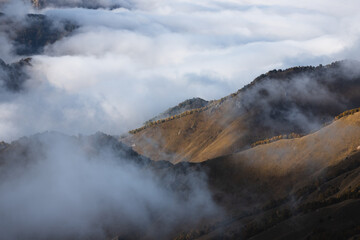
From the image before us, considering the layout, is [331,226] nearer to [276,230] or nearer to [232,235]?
[276,230]

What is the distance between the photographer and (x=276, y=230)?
144m

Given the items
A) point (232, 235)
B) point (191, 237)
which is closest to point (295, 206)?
point (232, 235)

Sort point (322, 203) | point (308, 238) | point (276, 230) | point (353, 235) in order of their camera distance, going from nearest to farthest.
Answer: point (353, 235) < point (308, 238) < point (276, 230) < point (322, 203)

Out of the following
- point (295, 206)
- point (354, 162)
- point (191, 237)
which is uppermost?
point (354, 162)

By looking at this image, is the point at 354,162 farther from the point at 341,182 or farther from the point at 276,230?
the point at 276,230

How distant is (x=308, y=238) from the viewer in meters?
124

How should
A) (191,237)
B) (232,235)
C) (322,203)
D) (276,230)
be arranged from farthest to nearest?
(191,237) → (232,235) → (322,203) → (276,230)

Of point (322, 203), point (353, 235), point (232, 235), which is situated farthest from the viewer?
point (232, 235)

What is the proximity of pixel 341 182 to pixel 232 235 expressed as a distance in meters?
52.0

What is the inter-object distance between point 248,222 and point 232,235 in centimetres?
1413

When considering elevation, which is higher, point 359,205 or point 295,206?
point 359,205

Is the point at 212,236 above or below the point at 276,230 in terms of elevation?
below

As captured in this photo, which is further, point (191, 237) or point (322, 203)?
point (191, 237)

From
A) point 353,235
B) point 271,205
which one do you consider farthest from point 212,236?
point 353,235
